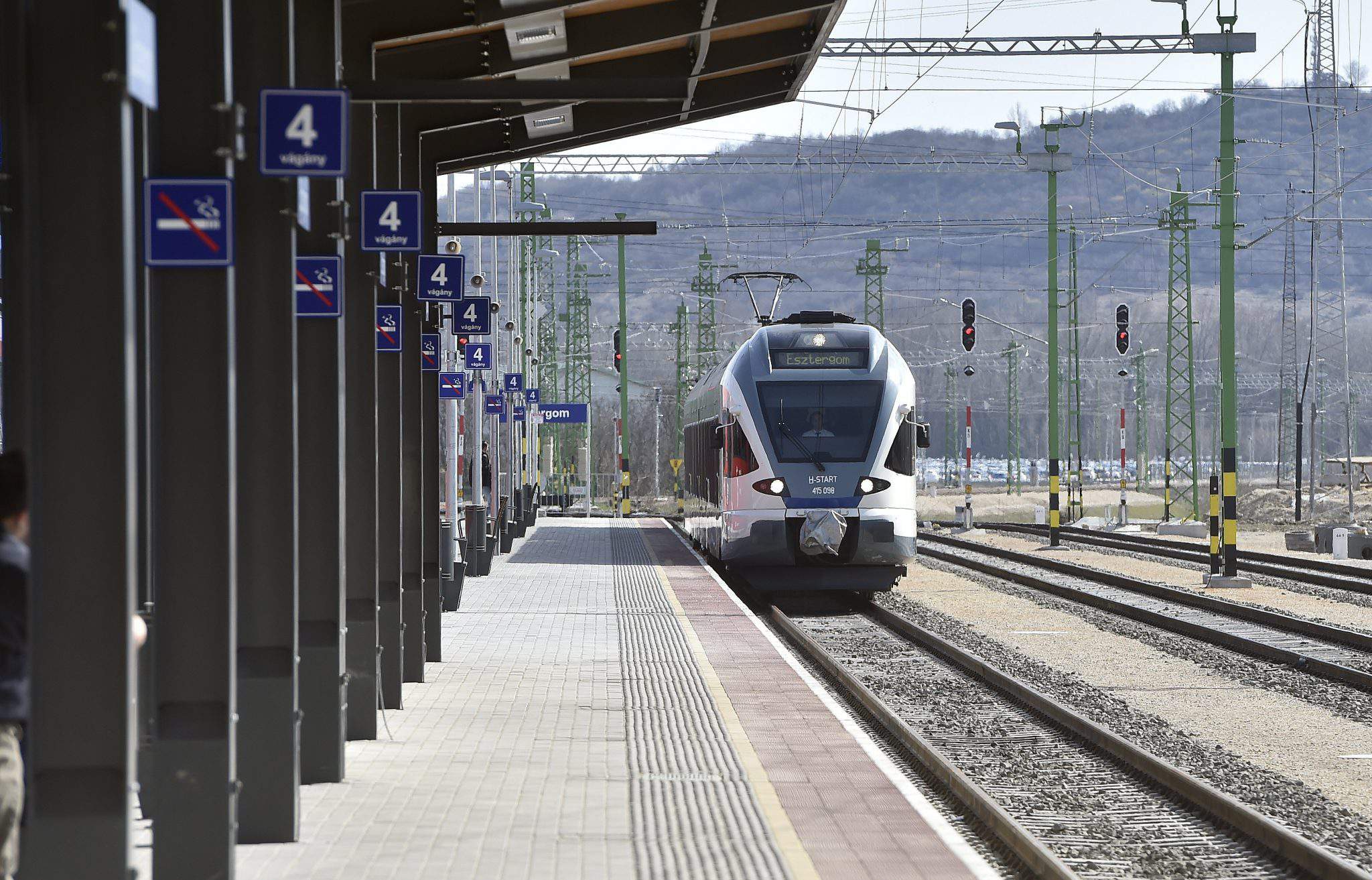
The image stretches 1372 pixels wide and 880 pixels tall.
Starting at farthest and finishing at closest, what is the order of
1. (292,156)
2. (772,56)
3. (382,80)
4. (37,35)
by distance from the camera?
(772,56), (382,80), (292,156), (37,35)

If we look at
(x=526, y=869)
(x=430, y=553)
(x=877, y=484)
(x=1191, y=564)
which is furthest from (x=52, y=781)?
(x=1191, y=564)

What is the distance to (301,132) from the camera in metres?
7.88

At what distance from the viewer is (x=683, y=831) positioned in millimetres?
8227

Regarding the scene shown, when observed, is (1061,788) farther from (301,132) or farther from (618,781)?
(301,132)

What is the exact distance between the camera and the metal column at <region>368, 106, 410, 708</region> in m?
12.3

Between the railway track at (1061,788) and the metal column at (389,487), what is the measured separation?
3445 millimetres

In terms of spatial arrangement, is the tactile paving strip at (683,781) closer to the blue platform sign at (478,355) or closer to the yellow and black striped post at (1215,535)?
the blue platform sign at (478,355)

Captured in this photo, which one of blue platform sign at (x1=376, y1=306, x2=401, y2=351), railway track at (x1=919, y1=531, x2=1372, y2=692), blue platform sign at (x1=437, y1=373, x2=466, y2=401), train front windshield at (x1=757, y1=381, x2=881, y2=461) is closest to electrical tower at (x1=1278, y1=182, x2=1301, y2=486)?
railway track at (x1=919, y1=531, x2=1372, y2=692)

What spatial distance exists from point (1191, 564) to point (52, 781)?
26643 mm

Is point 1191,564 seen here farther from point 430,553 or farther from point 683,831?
point 683,831

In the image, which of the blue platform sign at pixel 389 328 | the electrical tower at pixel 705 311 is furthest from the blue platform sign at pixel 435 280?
the electrical tower at pixel 705 311

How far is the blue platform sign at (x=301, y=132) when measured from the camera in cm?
787

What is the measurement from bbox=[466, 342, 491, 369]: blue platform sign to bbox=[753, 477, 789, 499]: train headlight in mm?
5000

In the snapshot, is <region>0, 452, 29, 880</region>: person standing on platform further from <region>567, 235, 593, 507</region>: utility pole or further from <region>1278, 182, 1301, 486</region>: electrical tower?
<region>567, 235, 593, 507</region>: utility pole
